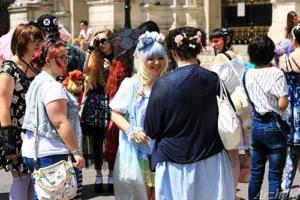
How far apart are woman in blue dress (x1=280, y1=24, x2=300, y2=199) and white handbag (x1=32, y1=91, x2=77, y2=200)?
2978mm

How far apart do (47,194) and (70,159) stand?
0.31 meters

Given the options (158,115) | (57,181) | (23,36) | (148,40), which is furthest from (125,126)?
(23,36)

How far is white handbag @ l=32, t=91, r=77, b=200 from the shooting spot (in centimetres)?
455

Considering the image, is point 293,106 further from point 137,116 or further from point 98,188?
point 98,188

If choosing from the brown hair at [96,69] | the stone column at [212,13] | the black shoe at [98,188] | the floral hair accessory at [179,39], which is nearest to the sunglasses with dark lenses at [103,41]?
the brown hair at [96,69]

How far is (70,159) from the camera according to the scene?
15.4 ft

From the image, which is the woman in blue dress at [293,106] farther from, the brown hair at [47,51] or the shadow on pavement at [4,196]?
the shadow on pavement at [4,196]

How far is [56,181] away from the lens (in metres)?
4.55

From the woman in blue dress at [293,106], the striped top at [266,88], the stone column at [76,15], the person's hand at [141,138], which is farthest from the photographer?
the stone column at [76,15]

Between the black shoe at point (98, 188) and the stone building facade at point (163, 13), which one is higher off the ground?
the stone building facade at point (163, 13)

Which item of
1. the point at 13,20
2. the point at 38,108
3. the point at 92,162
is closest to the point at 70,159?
the point at 38,108

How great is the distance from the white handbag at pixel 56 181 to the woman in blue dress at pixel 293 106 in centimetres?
298

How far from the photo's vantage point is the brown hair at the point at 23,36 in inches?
216

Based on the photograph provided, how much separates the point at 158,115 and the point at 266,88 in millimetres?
1975
